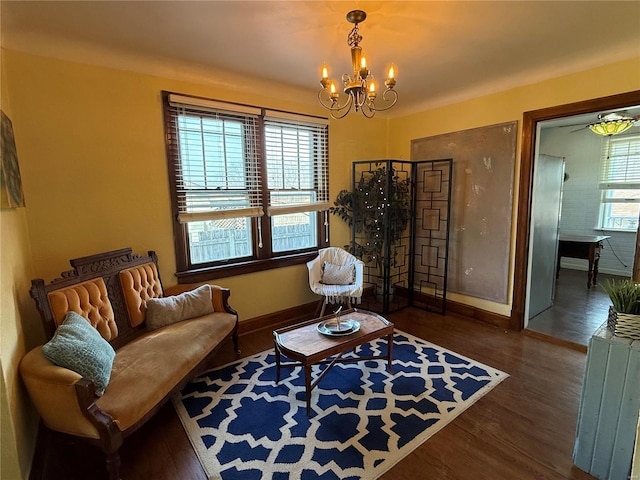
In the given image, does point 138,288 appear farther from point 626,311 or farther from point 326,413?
point 626,311

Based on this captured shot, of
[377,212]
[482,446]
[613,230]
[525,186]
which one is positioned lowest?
[482,446]

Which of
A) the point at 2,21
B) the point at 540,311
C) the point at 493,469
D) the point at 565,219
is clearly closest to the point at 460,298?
the point at 540,311

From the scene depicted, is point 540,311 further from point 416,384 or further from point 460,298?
point 416,384

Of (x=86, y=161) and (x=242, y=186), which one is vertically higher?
(x=86, y=161)

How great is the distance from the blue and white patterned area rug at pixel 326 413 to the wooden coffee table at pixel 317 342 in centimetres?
15

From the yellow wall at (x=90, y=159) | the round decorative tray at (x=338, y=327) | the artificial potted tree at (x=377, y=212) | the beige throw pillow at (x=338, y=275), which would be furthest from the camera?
the artificial potted tree at (x=377, y=212)

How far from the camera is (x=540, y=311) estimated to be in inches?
152

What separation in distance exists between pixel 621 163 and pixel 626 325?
561 cm

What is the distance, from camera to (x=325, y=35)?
88.9 inches

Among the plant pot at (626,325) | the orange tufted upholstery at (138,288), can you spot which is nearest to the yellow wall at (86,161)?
the orange tufted upholstery at (138,288)

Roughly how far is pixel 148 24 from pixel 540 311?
4909 millimetres

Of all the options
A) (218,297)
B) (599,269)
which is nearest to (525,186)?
(218,297)

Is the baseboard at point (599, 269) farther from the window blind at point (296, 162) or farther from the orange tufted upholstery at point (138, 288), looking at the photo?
the orange tufted upholstery at point (138, 288)

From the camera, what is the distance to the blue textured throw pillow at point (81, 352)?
162 centimetres
